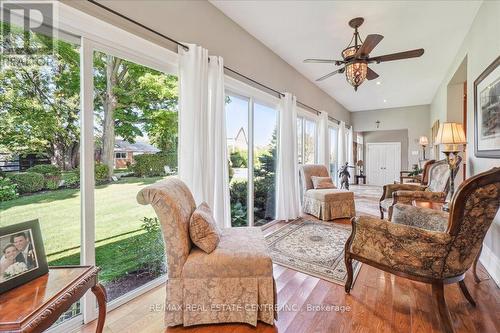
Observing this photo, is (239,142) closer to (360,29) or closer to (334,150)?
(360,29)

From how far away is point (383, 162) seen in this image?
9.14m

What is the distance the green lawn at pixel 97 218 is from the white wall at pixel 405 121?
821 centimetres

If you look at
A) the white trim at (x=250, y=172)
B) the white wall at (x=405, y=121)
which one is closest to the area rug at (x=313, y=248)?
the white trim at (x=250, y=172)

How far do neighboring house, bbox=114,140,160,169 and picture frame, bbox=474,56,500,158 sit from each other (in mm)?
3349

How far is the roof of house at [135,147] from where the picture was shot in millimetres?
2033

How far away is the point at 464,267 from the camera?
1647 millimetres

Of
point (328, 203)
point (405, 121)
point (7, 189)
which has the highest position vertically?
point (405, 121)

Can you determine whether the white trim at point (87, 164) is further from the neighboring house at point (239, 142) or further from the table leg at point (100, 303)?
the neighboring house at point (239, 142)

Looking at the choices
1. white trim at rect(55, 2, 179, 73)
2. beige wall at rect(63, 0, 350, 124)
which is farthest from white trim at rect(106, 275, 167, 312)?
beige wall at rect(63, 0, 350, 124)

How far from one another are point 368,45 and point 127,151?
2541 millimetres

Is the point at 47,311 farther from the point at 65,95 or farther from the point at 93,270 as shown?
the point at 65,95

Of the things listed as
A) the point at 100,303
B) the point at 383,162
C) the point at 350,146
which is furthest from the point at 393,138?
the point at 100,303

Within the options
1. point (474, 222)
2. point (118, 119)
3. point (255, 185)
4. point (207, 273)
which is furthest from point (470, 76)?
point (118, 119)

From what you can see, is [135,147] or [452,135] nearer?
[135,147]
